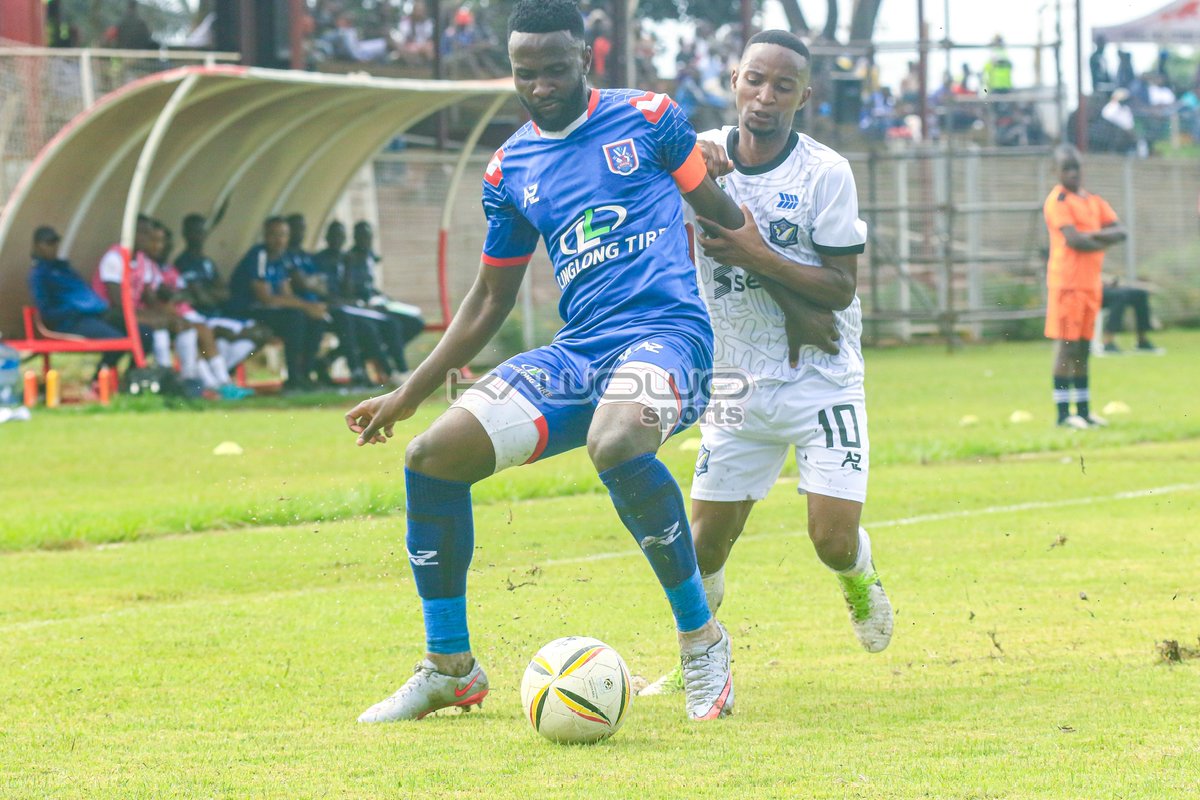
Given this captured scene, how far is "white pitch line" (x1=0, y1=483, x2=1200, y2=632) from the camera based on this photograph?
6828mm

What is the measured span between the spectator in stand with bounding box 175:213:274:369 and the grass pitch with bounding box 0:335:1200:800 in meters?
5.05

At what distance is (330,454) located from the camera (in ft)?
41.1

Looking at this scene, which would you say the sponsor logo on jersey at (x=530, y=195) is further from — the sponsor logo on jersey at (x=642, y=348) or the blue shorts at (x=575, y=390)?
the sponsor logo on jersey at (x=642, y=348)

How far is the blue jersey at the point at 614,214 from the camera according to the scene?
5098mm

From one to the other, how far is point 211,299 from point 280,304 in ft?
2.41

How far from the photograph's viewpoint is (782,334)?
571 centimetres

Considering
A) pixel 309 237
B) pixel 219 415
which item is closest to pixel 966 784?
pixel 219 415

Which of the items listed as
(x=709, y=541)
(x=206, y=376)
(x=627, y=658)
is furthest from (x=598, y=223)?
(x=206, y=376)

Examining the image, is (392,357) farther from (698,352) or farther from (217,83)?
(698,352)

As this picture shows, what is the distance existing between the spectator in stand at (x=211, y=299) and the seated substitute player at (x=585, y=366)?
487 inches

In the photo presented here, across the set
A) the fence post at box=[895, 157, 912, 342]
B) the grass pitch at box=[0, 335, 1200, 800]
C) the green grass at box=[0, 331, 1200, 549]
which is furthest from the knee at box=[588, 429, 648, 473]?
the fence post at box=[895, 157, 912, 342]

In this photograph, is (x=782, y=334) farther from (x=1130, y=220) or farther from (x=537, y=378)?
(x=1130, y=220)

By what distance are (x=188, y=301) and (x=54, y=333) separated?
1406mm

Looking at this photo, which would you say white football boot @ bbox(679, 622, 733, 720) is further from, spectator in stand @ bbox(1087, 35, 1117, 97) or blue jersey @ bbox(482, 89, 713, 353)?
spectator in stand @ bbox(1087, 35, 1117, 97)
